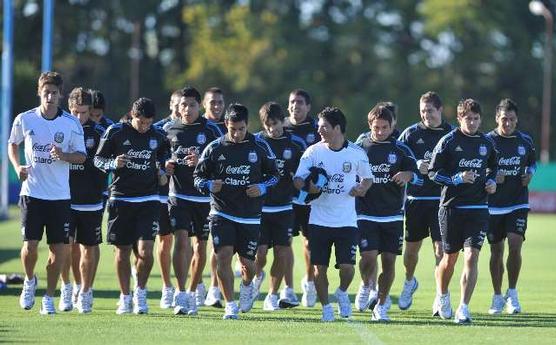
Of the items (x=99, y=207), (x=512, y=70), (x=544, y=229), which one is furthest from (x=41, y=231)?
(x=512, y=70)

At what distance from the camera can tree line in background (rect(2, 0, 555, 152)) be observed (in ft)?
221

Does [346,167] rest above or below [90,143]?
below

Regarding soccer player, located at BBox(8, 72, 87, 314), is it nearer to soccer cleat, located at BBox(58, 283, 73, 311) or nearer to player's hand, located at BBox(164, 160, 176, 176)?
soccer cleat, located at BBox(58, 283, 73, 311)

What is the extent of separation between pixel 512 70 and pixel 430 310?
5377 centimetres

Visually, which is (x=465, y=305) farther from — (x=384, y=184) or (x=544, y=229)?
(x=544, y=229)

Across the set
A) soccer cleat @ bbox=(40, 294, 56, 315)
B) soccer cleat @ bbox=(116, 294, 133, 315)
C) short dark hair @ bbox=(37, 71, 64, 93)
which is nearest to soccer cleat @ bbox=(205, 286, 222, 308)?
soccer cleat @ bbox=(116, 294, 133, 315)

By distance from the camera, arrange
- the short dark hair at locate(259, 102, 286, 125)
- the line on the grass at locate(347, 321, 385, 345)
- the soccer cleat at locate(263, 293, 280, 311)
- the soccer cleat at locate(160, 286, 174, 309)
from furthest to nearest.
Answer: the soccer cleat at locate(263, 293, 280, 311) < the soccer cleat at locate(160, 286, 174, 309) < the short dark hair at locate(259, 102, 286, 125) < the line on the grass at locate(347, 321, 385, 345)

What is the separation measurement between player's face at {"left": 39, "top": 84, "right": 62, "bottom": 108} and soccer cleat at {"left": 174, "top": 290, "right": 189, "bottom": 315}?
240cm

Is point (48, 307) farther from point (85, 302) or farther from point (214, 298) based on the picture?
point (214, 298)

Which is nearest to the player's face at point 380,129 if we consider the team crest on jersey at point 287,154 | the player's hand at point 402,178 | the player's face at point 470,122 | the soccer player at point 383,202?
the soccer player at point 383,202

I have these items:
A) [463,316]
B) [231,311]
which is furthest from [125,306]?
[463,316]

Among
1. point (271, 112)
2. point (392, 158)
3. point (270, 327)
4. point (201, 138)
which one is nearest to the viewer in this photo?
point (270, 327)

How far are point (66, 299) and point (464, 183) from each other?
4.42m

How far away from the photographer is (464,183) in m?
14.0
